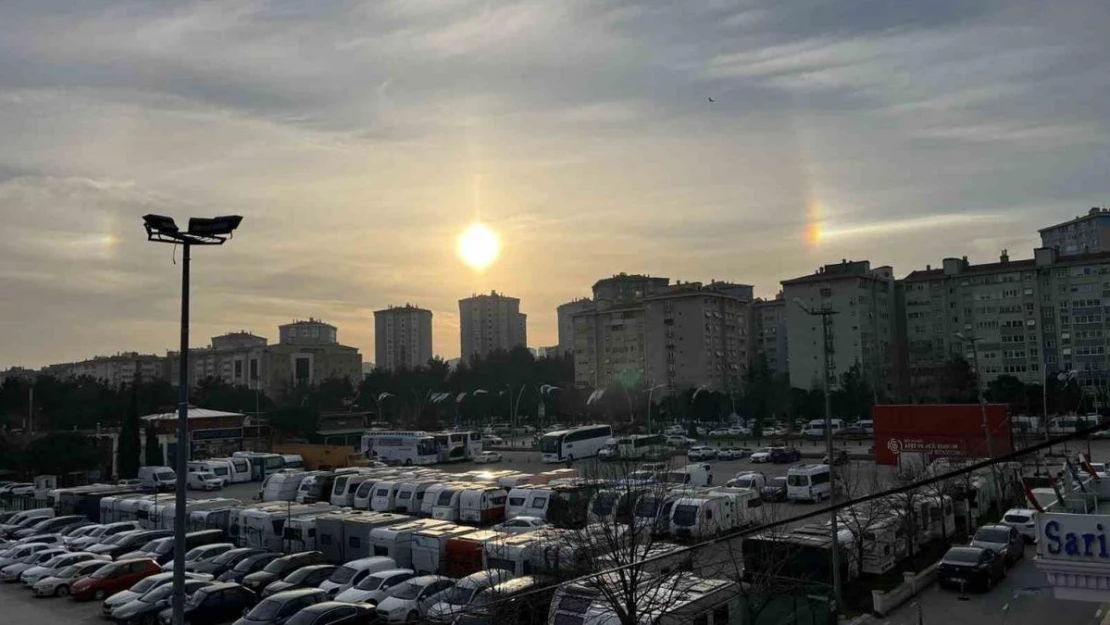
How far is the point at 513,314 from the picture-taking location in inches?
6772

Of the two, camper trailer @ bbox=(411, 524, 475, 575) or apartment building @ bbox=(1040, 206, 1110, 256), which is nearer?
camper trailer @ bbox=(411, 524, 475, 575)

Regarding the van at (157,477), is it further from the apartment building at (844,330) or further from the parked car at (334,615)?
the apartment building at (844,330)

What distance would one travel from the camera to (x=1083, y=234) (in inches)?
4161

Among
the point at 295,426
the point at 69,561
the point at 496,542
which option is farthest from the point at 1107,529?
the point at 295,426

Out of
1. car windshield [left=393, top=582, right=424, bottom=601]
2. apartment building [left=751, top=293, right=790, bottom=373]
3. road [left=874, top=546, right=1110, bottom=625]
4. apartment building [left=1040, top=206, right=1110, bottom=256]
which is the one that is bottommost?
road [left=874, top=546, right=1110, bottom=625]

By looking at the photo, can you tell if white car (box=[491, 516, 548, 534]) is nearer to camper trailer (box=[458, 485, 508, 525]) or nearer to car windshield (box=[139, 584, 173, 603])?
camper trailer (box=[458, 485, 508, 525])

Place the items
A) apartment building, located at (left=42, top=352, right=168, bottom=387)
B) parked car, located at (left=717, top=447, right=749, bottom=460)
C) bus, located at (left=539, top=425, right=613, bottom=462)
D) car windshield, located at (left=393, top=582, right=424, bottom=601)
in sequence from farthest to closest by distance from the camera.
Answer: apartment building, located at (left=42, top=352, right=168, bottom=387) < parked car, located at (left=717, top=447, right=749, bottom=460) < bus, located at (left=539, top=425, right=613, bottom=462) < car windshield, located at (left=393, top=582, right=424, bottom=601)

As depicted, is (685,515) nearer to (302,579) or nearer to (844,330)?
(302,579)

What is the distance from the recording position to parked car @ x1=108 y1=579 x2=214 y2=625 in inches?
671

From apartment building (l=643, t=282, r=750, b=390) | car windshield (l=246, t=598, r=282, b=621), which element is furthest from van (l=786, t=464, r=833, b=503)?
apartment building (l=643, t=282, r=750, b=390)

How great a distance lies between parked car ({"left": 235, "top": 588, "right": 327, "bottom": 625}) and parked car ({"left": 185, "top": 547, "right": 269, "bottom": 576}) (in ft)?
17.8

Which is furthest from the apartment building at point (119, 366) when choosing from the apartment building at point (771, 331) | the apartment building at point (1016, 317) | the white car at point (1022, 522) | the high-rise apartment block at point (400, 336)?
the white car at point (1022, 522)

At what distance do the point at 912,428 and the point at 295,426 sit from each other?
1666 inches

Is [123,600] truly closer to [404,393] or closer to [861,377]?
[861,377]
